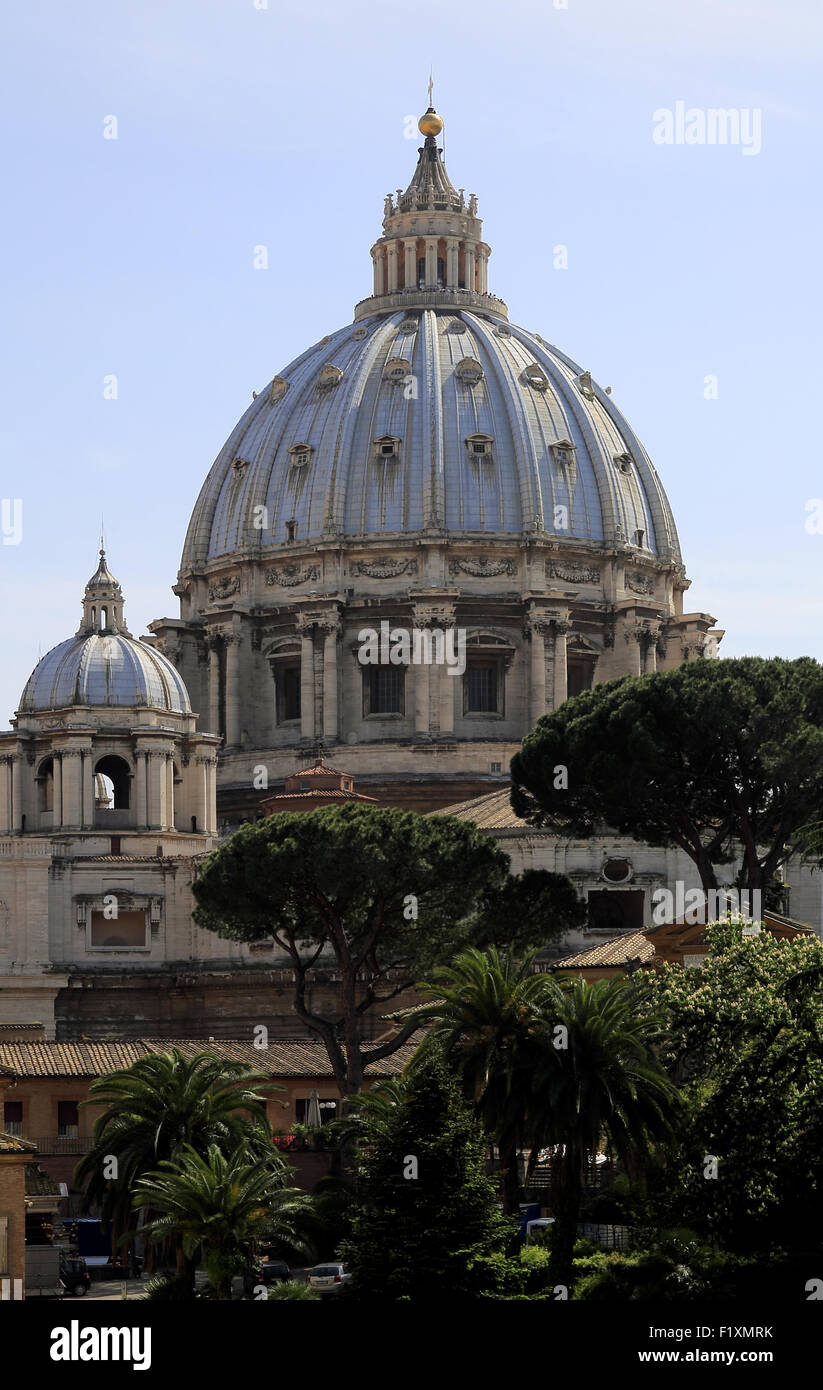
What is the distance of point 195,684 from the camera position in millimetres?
111312

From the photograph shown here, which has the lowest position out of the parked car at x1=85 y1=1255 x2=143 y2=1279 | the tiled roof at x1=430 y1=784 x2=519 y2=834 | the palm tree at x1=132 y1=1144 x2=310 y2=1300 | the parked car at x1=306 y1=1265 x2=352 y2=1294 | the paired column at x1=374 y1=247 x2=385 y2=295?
the parked car at x1=85 y1=1255 x2=143 y2=1279

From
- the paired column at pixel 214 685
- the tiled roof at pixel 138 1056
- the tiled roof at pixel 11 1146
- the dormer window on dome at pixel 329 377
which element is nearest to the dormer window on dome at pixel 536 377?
the dormer window on dome at pixel 329 377

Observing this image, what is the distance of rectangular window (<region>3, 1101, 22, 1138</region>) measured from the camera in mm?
65062

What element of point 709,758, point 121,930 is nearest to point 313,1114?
point 709,758

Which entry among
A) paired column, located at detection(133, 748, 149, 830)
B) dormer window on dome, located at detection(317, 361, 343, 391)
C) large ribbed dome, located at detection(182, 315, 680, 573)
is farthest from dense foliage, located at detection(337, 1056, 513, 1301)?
dormer window on dome, located at detection(317, 361, 343, 391)

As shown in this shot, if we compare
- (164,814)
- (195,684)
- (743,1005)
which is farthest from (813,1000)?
(195,684)

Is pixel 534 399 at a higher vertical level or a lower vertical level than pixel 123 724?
higher

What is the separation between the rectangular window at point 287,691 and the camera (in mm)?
107875

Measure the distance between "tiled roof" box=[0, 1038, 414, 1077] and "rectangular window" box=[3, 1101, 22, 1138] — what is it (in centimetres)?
73

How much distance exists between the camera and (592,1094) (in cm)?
4831

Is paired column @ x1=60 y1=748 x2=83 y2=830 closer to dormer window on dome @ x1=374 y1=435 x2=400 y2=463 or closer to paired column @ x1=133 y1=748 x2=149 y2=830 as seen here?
paired column @ x1=133 y1=748 x2=149 y2=830

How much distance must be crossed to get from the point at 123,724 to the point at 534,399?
2918 cm

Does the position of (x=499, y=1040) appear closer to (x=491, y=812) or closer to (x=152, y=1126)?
(x=152, y=1126)
